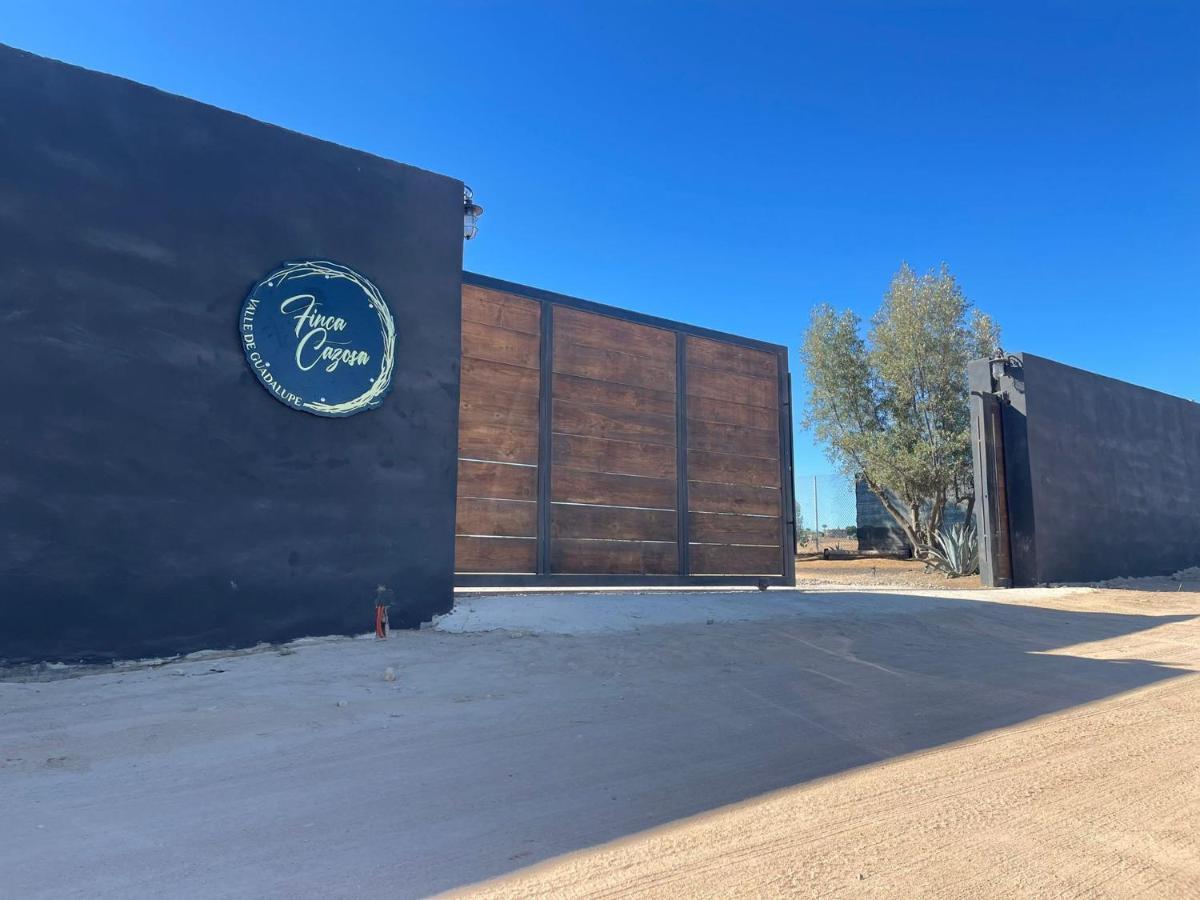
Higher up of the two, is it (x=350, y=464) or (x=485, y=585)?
(x=350, y=464)

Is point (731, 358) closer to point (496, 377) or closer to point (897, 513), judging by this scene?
point (496, 377)

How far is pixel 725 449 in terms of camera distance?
33.3ft

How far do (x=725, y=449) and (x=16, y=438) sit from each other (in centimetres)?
744

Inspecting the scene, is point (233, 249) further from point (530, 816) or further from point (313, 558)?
point (530, 816)

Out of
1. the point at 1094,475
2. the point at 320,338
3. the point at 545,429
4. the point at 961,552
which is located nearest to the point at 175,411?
the point at 320,338

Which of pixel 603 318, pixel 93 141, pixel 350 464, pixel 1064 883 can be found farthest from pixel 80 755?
pixel 603 318

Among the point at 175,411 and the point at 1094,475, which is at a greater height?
the point at 1094,475

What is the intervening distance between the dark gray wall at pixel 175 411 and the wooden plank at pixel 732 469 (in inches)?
157

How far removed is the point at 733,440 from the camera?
10250mm

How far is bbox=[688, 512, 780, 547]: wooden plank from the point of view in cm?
979

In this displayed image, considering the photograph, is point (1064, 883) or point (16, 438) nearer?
point (1064, 883)

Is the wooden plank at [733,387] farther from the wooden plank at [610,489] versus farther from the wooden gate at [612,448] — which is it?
the wooden plank at [610,489]

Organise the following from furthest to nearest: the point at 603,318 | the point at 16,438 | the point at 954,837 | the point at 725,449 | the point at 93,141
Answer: the point at 725,449
the point at 603,318
the point at 93,141
the point at 16,438
the point at 954,837

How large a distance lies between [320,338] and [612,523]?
4061 millimetres
